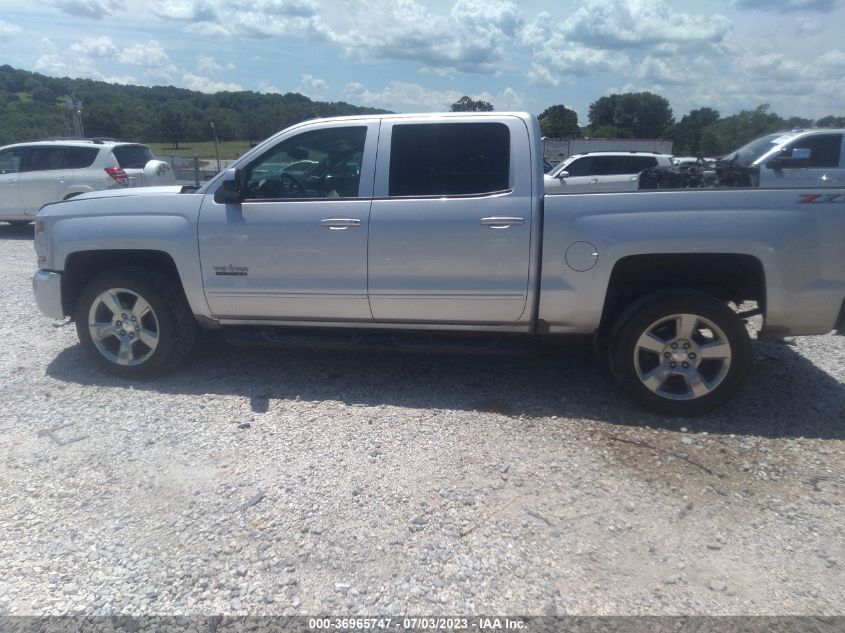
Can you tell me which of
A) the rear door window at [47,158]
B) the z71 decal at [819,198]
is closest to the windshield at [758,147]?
the z71 decal at [819,198]

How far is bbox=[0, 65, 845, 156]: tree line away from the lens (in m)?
9.10

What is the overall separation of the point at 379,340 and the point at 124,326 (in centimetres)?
199

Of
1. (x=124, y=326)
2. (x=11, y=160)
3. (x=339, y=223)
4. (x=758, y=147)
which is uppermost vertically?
(x=758, y=147)

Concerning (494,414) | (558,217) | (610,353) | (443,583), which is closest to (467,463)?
(494,414)

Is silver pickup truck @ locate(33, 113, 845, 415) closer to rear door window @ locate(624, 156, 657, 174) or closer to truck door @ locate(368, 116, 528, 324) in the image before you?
truck door @ locate(368, 116, 528, 324)

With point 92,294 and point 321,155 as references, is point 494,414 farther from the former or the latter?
point 92,294

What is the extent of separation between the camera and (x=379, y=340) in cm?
498

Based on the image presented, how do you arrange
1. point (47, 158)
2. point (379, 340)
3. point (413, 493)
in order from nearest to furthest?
point (413, 493) < point (379, 340) < point (47, 158)

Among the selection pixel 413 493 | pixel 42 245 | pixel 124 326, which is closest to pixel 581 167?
pixel 124 326

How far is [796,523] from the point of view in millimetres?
3400

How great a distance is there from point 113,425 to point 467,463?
7.71 feet

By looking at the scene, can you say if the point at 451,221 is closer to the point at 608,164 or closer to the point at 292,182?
the point at 292,182

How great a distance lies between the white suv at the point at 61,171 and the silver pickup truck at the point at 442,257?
7955 mm

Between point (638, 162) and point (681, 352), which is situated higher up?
point (638, 162)
